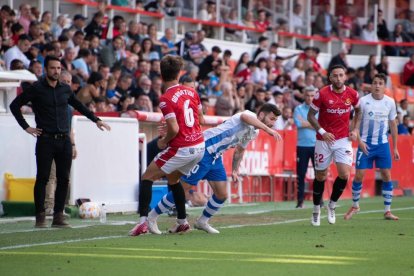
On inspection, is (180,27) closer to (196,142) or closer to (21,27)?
(21,27)

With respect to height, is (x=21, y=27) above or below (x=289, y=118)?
above

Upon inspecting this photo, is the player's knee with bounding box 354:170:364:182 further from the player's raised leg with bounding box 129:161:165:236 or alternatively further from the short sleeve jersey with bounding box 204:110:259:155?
the player's raised leg with bounding box 129:161:165:236

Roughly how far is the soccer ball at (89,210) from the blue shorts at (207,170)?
3.22 m

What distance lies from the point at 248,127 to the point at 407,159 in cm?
1447

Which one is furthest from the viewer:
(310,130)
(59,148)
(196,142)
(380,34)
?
(380,34)

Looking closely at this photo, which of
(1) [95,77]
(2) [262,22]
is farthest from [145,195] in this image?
(2) [262,22]

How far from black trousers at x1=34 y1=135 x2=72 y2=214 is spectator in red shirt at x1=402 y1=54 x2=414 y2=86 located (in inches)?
934

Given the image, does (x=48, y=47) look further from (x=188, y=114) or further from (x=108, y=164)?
(x=188, y=114)

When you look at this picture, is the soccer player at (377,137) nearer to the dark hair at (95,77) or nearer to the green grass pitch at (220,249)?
the green grass pitch at (220,249)

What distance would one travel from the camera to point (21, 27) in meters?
19.7

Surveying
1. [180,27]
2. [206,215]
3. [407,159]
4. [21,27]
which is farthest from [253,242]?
[180,27]

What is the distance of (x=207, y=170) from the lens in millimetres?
12422

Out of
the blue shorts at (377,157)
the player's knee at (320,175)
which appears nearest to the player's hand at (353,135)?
the player's knee at (320,175)

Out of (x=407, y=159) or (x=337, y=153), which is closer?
(x=337, y=153)
